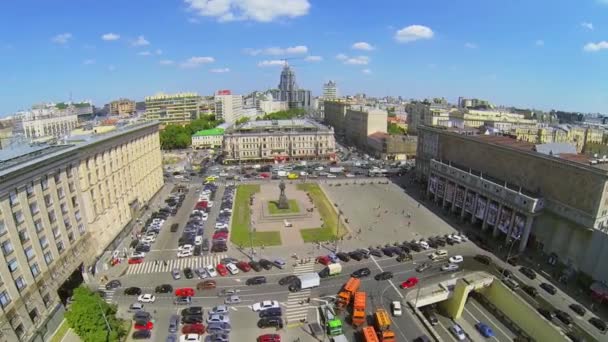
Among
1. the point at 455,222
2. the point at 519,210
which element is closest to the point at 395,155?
the point at 455,222

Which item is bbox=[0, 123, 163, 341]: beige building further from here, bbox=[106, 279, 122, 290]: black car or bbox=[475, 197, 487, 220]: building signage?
bbox=[475, 197, 487, 220]: building signage

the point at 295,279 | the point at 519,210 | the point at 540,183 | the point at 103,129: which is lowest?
the point at 295,279

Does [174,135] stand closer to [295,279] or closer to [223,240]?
[223,240]

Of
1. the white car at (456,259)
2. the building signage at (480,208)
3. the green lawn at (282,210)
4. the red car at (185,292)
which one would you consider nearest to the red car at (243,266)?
the red car at (185,292)

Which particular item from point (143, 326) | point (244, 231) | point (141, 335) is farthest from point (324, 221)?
point (141, 335)

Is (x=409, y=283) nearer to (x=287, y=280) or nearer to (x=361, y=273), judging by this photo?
(x=361, y=273)

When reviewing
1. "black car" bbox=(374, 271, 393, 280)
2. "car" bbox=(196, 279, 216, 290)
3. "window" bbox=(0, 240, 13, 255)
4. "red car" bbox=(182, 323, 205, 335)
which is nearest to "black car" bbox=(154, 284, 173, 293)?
"car" bbox=(196, 279, 216, 290)

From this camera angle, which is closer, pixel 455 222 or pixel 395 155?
pixel 455 222

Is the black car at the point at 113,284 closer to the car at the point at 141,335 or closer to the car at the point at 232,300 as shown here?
the car at the point at 141,335
